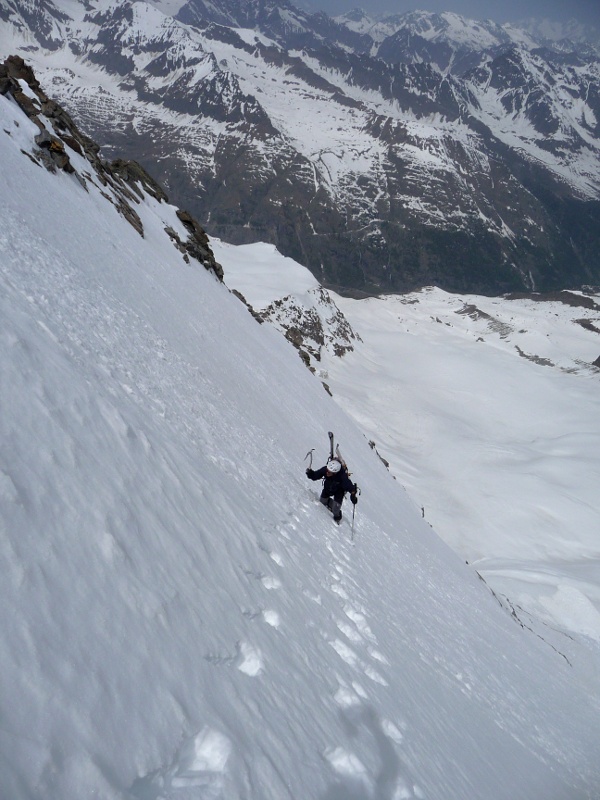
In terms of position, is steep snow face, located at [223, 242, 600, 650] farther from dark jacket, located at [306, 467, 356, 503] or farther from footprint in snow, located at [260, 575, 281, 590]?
footprint in snow, located at [260, 575, 281, 590]

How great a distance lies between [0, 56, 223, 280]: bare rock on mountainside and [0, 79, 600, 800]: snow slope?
19.1ft

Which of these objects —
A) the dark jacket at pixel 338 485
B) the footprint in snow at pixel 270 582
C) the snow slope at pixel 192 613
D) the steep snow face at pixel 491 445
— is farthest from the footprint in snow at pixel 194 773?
the steep snow face at pixel 491 445

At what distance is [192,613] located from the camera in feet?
13.5

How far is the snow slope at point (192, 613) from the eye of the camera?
2.81 m

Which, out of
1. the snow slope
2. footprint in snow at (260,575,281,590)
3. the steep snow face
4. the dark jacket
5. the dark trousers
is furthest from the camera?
the steep snow face

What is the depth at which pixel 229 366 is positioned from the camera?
15219 mm

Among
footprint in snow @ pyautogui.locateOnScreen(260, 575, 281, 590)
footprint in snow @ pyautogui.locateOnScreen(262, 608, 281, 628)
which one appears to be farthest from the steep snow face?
footprint in snow @ pyautogui.locateOnScreen(262, 608, 281, 628)

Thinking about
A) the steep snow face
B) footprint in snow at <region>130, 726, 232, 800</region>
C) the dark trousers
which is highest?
footprint in snow at <region>130, 726, 232, 800</region>

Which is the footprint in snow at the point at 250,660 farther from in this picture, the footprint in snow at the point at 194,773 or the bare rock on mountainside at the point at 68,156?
the bare rock on mountainside at the point at 68,156

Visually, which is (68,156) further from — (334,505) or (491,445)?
(491,445)

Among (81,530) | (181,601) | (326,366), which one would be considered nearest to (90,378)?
(81,530)

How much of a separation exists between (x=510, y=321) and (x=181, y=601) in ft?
450

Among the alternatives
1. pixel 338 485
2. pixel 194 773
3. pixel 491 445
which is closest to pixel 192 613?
pixel 194 773

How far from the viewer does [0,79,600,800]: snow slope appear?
2811 millimetres
